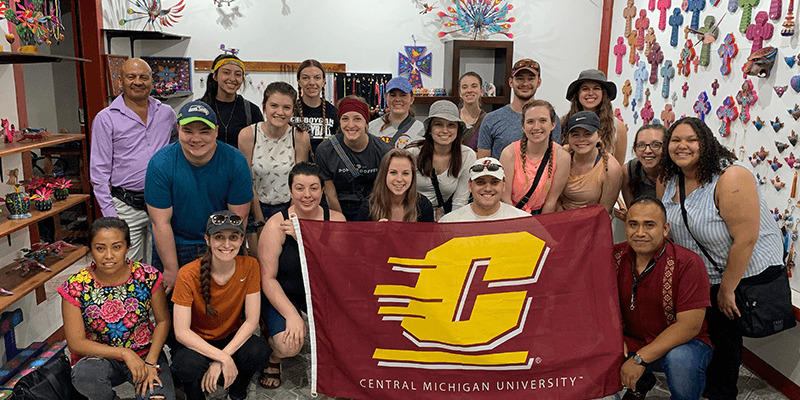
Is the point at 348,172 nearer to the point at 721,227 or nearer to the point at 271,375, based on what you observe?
the point at 271,375

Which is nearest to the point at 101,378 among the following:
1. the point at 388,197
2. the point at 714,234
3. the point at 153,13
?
the point at 388,197

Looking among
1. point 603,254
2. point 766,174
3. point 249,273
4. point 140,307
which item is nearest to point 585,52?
point 766,174

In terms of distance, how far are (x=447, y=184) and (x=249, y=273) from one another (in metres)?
1.22

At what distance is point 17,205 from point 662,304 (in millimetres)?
3192

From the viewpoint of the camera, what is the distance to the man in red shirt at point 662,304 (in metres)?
2.60

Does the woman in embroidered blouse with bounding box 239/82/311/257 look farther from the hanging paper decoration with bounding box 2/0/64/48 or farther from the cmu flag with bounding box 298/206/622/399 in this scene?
the hanging paper decoration with bounding box 2/0/64/48

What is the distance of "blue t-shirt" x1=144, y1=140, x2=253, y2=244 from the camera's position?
2.90 meters

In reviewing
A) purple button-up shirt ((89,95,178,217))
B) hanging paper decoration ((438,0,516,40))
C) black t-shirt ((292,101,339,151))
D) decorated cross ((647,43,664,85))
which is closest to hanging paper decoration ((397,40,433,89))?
hanging paper decoration ((438,0,516,40))

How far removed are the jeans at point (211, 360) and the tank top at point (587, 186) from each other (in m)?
1.87

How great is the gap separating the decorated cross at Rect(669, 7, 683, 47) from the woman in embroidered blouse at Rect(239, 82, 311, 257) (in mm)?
3251

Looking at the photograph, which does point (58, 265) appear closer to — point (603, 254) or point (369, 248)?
point (369, 248)

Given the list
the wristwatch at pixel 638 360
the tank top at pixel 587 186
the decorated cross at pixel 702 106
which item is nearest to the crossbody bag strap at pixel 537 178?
the tank top at pixel 587 186

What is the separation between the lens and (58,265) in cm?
321

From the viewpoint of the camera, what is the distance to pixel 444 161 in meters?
3.40
